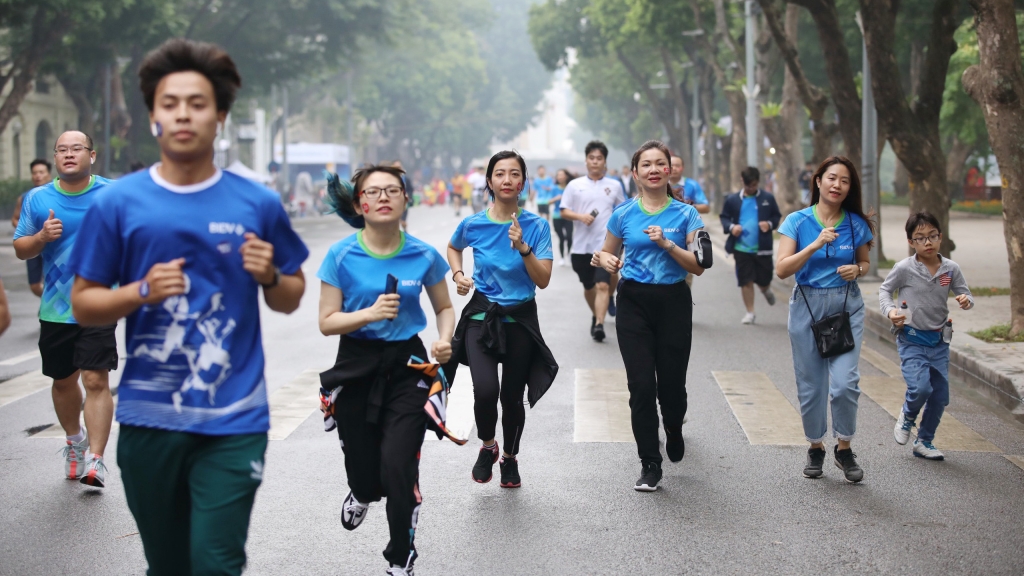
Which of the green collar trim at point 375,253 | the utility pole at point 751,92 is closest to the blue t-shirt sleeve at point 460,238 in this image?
the green collar trim at point 375,253

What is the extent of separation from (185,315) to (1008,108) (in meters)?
9.95

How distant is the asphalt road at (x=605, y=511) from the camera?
5.29 metres

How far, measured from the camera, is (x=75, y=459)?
682 centimetres

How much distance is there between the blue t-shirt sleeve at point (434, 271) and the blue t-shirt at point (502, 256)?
1390 millimetres

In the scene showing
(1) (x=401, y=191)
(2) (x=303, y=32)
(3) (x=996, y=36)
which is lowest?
(1) (x=401, y=191)

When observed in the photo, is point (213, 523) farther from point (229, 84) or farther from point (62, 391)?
point (62, 391)

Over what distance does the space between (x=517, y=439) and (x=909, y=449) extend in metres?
2.48

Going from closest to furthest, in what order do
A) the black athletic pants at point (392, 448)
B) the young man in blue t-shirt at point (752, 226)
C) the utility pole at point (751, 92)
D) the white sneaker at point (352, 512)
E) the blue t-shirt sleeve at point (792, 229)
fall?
the black athletic pants at point (392, 448)
the white sneaker at point (352, 512)
the blue t-shirt sleeve at point (792, 229)
the young man in blue t-shirt at point (752, 226)
the utility pole at point (751, 92)

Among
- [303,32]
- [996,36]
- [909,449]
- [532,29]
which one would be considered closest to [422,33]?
[532,29]

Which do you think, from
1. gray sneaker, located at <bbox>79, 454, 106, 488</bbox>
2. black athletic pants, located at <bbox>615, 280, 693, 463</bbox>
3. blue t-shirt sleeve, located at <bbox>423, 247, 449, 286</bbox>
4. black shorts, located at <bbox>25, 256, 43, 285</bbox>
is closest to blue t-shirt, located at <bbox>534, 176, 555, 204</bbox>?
black shorts, located at <bbox>25, 256, 43, 285</bbox>

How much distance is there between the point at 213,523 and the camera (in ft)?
11.6

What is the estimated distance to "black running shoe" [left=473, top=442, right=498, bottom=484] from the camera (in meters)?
6.54

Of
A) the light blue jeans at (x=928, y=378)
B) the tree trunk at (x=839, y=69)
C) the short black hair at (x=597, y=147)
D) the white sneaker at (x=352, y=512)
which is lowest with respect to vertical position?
the white sneaker at (x=352, y=512)

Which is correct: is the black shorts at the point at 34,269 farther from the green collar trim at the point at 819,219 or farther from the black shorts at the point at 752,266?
the green collar trim at the point at 819,219
